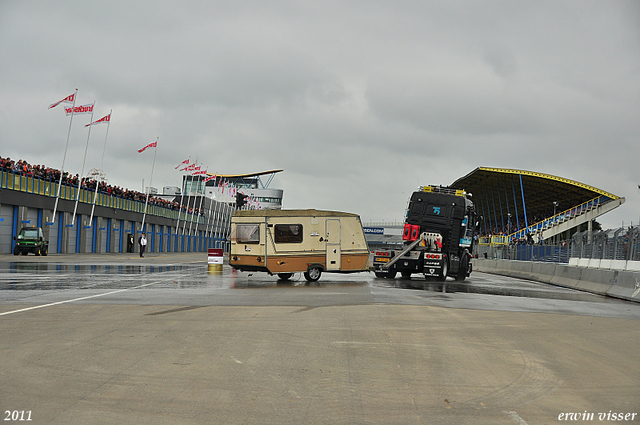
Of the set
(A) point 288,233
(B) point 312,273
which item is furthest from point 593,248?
(A) point 288,233

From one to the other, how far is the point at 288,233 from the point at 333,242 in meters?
1.85

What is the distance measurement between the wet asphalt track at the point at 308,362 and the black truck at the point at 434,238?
12244mm

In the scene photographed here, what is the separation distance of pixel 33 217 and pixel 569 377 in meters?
48.7

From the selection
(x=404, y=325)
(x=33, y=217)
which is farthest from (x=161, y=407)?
(x=33, y=217)

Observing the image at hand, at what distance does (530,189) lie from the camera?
9069cm

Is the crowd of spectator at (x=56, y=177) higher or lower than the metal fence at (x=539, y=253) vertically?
higher

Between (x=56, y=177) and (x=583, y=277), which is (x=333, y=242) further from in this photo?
(x=56, y=177)

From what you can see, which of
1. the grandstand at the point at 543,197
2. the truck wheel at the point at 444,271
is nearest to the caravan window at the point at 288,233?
the truck wheel at the point at 444,271

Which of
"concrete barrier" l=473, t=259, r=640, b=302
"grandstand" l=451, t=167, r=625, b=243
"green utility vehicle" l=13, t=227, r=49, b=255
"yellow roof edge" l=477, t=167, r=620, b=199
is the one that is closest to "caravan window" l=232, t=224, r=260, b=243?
"concrete barrier" l=473, t=259, r=640, b=302

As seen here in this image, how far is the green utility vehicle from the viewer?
43.6 meters

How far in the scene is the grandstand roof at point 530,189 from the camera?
78812 millimetres

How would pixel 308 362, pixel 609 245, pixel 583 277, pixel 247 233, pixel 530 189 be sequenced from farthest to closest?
pixel 530 189
pixel 609 245
pixel 583 277
pixel 247 233
pixel 308 362

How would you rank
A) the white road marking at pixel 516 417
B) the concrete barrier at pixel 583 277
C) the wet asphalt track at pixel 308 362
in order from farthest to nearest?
the concrete barrier at pixel 583 277
the wet asphalt track at pixel 308 362
the white road marking at pixel 516 417

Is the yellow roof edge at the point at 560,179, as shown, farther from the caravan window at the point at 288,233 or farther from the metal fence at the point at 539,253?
the caravan window at the point at 288,233
